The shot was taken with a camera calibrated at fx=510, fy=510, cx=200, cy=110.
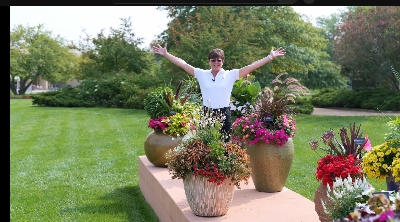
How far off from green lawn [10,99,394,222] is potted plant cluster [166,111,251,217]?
162 centimetres

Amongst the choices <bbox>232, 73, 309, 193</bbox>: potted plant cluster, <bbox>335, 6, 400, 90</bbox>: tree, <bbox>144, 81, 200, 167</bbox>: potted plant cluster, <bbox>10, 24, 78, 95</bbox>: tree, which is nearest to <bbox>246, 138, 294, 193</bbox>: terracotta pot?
<bbox>232, 73, 309, 193</bbox>: potted plant cluster

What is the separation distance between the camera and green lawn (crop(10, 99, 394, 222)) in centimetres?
643

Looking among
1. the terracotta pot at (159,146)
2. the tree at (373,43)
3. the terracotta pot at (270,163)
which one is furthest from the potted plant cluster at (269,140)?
the tree at (373,43)

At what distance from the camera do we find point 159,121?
6.77 m

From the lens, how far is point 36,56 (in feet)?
128

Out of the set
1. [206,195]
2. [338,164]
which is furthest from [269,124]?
[338,164]

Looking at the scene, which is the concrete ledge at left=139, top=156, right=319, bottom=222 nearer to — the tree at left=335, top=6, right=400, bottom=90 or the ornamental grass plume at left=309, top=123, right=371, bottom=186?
the ornamental grass plume at left=309, top=123, right=371, bottom=186

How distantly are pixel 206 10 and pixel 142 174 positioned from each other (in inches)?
587

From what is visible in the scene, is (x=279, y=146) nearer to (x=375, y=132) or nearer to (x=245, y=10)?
(x=375, y=132)

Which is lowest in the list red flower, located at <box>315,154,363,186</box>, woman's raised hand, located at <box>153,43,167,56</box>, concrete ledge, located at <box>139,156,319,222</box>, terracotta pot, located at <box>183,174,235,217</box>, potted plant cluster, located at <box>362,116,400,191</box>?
concrete ledge, located at <box>139,156,319,222</box>

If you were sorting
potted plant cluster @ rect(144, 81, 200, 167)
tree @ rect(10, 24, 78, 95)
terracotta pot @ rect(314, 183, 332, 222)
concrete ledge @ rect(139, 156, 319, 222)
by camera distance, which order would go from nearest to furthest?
1. terracotta pot @ rect(314, 183, 332, 222)
2. concrete ledge @ rect(139, 156, 319, 222)
3. potted plant cluster @ rect(144, 81, 200, 167)
4. tree @ rect(10, 24, 78, 95)

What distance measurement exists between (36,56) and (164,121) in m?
34.8

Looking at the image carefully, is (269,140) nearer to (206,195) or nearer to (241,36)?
(206,195)
